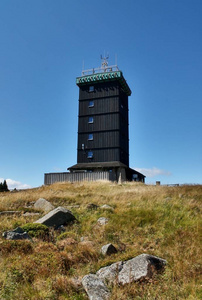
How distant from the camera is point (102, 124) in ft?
148

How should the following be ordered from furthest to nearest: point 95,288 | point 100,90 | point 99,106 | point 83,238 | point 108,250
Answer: point 100,90, point 99,106, point 83,238, point 108,250, point 95,288

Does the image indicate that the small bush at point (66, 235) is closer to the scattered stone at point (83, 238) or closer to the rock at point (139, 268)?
the scattered stone at point (83, 238)

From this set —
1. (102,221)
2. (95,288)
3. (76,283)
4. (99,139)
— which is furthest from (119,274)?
(99,139)

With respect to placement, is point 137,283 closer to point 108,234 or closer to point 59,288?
point 59,288

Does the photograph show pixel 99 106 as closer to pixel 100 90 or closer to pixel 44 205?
pixel 100 90

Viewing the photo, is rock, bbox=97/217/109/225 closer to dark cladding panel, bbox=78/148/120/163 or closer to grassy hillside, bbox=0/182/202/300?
grassy hillside, bbox=0/182/202/300

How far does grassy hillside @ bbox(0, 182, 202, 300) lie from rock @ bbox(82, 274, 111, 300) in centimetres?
17

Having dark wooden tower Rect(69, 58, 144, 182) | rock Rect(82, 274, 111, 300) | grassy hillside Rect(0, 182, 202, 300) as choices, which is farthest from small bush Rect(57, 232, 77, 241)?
dark wooden tower Rect(69, 58, 144, 182)

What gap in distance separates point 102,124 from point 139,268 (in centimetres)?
3978

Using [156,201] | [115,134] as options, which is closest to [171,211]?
[156,201]

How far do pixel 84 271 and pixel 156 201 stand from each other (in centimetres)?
975

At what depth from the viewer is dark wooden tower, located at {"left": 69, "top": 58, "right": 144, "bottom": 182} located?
43.3 metres

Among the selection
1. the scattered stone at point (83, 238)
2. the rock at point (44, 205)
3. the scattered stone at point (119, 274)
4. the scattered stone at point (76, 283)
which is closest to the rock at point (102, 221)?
the scattered stone at point (83, 238)

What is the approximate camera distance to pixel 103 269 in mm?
6445
